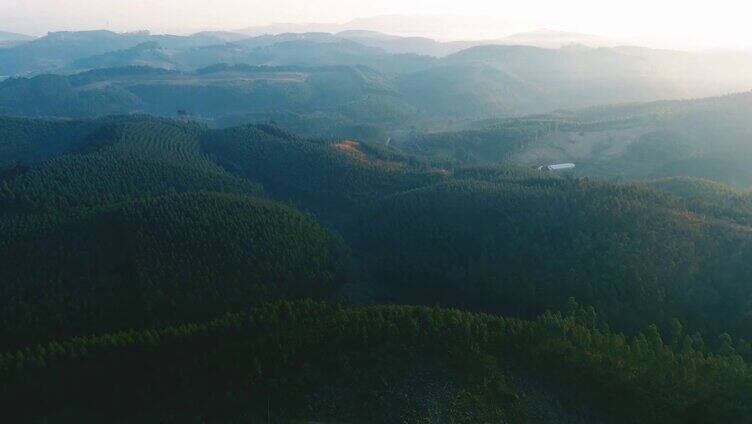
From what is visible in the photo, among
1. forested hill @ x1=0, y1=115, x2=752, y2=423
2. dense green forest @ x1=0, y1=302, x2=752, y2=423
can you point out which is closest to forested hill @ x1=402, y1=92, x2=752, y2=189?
forested hill @ x1=0, y1=115, x2=752, y2=423

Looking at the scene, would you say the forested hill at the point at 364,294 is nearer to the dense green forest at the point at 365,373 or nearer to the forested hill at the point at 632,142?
the dense green forest at the point at 365,373

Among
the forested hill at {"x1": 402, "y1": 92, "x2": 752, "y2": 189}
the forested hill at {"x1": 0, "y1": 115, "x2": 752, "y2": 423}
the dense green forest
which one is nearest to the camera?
the dense green forest

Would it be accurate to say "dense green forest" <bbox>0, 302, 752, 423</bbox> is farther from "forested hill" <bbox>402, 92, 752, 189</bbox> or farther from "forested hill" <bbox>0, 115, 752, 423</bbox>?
"forested hill" <bbox>402, 92, 752, 189</bbox>

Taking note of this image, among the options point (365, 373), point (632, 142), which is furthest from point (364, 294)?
point (632, 142)

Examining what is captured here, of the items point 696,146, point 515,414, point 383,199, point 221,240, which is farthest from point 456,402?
point 696,146

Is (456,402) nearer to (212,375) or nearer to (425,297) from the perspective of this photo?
(212,375)

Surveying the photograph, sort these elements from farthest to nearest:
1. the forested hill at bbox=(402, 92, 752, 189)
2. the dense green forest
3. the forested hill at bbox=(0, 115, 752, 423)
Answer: the forested hill at bbox=(402, 92, 752, 189), the forested hill at bbox=(0, 115, 752, 423), the dense green forest

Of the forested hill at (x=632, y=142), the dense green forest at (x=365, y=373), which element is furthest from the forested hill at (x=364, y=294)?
the forested hill at (x=632, y=142)

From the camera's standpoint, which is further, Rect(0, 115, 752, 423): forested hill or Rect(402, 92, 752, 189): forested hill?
Rect(402, 92, 752, 189): forested hill

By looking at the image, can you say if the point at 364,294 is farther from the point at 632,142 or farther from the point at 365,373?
the point at 632,142
